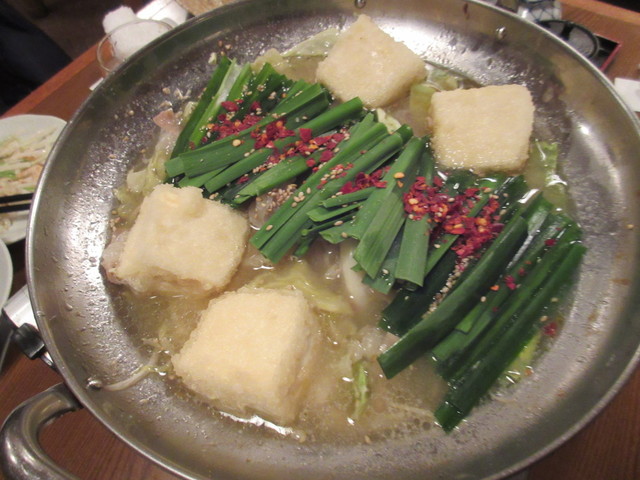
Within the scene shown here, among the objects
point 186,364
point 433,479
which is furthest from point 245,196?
point 433,479

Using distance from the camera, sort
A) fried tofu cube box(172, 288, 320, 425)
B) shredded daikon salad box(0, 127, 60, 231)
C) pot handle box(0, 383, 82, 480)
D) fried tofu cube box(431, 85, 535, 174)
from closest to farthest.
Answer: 1. pot handle box(0, 383, 82, 480)
2. fried tofu cube box(172, 288, 320, 425)
3. fried tofu cube box(431, 85, 535, 174)
4. shredded daikon salad box(0, 127, 60, 231)

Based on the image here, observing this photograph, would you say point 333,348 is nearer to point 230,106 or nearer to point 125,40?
point 230,106

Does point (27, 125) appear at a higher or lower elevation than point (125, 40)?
lower

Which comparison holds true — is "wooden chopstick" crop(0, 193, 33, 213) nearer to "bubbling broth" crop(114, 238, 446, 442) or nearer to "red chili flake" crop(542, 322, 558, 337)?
"bubbling broth" crop(114, 238, 446, 442)

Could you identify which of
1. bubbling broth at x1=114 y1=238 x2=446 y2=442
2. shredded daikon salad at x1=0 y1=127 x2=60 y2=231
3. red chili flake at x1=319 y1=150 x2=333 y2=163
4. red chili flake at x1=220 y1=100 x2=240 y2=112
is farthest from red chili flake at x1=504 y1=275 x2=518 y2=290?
shredded daikon salad at x1=0 y1=127 x2=60 y2=231

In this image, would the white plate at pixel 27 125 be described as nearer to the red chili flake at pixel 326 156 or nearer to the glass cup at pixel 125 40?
the glass cup at pixel 125 40

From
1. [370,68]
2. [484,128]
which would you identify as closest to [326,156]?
[370,68]
